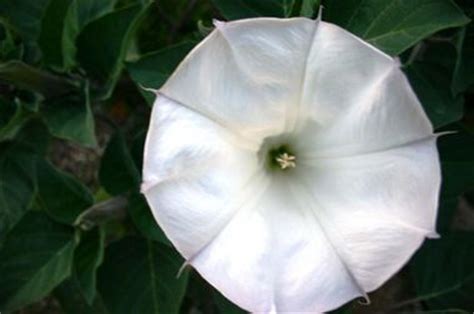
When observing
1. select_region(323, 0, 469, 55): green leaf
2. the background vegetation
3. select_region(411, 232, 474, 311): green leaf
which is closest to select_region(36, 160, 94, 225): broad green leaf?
the background vegetation

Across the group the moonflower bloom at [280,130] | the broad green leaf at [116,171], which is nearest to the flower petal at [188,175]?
the moonflower bloom at [280,130]

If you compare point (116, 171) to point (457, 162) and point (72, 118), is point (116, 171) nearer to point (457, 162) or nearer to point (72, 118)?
point (72, 118)

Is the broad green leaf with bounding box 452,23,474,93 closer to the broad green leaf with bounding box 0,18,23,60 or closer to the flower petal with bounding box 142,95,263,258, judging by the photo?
the flower petal with bounding box 142,95,263,258

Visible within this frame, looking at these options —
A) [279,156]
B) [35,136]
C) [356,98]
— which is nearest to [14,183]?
[35,136]

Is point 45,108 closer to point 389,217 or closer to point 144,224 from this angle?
point 144,224

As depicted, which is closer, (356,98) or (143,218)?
(356,98)

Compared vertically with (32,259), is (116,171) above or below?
above

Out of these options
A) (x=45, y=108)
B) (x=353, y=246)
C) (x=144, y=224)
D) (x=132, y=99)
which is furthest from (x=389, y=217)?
(x=132, y=99)
